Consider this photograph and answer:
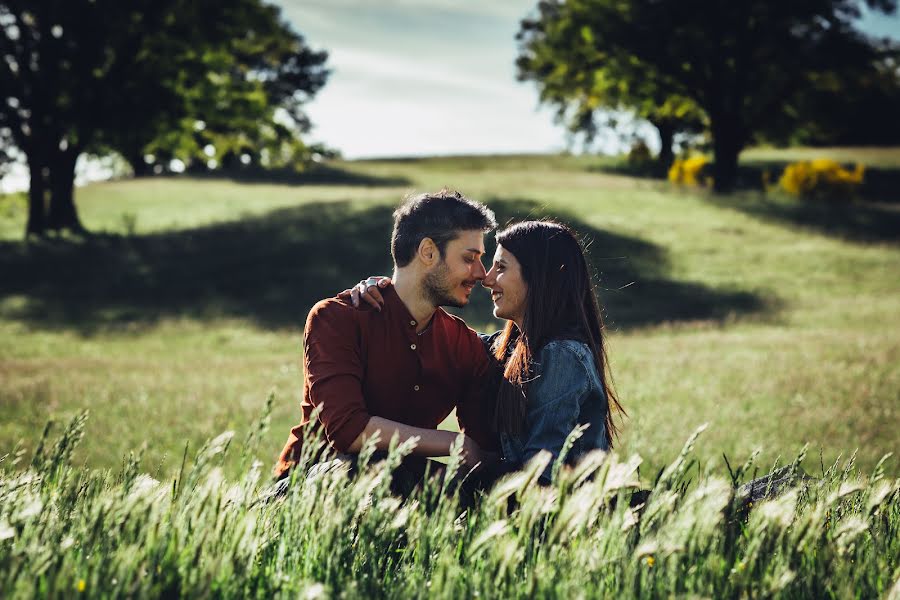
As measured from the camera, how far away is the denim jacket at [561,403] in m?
4.08

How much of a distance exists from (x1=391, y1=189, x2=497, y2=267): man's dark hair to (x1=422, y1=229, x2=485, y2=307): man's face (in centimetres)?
4

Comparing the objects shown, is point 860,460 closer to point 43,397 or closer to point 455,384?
point 455,384

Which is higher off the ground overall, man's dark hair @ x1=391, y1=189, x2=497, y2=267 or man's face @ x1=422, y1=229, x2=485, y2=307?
man's dark hair @ x1=391, y1=189, x2=497, y2=267

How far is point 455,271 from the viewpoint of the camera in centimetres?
475

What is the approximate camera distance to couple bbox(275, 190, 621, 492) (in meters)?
4.15

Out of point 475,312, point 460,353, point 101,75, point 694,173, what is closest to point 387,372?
point 460,353

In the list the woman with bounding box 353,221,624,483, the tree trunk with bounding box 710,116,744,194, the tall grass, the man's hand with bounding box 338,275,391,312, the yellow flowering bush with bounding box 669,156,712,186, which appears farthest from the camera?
the yellow flowering bush with bounding box 669,156,712,186

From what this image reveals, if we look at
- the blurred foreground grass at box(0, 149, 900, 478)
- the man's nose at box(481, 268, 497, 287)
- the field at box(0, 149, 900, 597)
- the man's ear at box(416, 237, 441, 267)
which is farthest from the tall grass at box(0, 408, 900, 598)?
the man's ear at box(416, 237, 441, 267)

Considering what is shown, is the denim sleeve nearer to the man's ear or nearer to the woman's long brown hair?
the woman's long brown hair

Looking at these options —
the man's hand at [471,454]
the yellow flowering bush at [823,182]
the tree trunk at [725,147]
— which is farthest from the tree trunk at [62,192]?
the yellow flowering bush at [823,182]

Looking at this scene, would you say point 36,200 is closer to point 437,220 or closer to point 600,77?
point 600,77

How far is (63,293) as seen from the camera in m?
23.4

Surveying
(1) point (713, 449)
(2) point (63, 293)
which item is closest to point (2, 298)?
(2) point (63, 293)

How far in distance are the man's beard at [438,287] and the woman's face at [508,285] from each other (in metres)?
0.27
